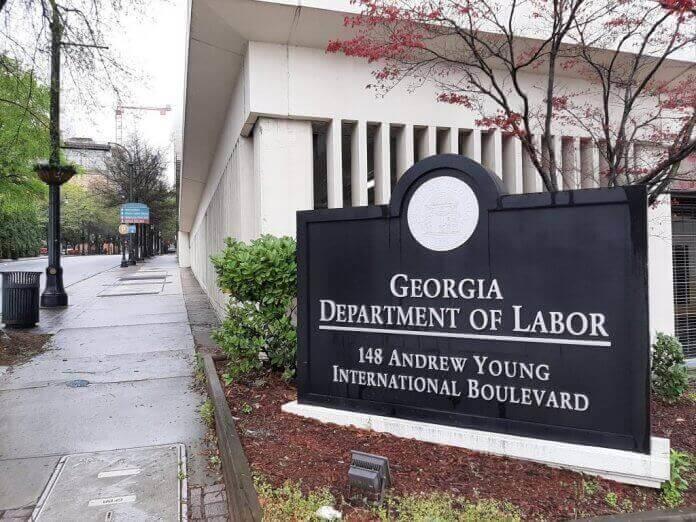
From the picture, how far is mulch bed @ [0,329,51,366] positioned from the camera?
295 inches

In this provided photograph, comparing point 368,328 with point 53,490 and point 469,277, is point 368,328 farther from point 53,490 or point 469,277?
point 53,490

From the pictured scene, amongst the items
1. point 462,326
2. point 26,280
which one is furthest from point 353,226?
point 26,280

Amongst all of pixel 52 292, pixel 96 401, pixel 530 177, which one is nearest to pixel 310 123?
pixel 530 177

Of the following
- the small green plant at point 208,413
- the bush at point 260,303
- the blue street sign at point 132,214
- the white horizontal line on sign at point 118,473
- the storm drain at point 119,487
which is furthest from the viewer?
the blue street sign at point 132,214

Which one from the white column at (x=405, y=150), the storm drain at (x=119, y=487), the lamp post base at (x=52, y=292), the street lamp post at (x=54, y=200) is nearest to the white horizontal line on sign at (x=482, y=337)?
the storm drain at (x=119, y=487)

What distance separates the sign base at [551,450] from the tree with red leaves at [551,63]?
2.77m

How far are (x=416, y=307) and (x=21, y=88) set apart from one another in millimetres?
8436

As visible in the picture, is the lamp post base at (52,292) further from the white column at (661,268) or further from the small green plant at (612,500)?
the small green plant at (612,500)

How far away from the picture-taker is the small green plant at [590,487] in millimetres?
2879

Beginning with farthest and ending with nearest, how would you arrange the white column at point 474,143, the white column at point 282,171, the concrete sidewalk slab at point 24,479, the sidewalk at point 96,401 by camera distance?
the white column at point 474,143 < the white column at point 282,171 < the sidewalk at point 96,401 < the concrete sidewalk slab at point 24,479

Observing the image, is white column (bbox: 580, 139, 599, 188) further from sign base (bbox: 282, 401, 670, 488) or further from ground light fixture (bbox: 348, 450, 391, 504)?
ground light fixture (bbox: 348, 450, 391, 504)

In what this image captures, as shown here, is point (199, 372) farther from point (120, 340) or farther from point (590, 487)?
point (590, 487)

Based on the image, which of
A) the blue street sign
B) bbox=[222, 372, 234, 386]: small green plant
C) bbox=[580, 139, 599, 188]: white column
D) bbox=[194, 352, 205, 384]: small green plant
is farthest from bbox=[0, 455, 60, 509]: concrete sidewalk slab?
the blue street sign

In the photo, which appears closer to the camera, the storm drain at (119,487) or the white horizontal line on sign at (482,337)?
the white horizontal line on sign at (482,337)
